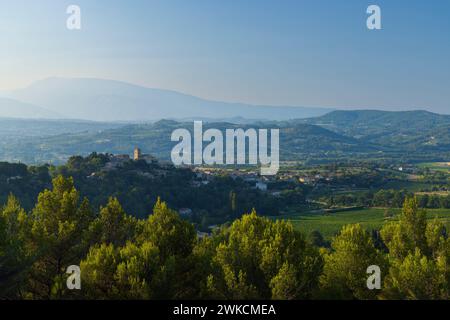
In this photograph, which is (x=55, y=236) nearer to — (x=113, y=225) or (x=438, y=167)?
(x=113, y=225)

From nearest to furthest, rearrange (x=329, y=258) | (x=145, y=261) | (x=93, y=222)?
(x=145, y=261) < (x=93, y=222) < (x=329, y=258)

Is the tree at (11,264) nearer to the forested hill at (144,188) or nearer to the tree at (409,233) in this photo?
the tree at (409,233)

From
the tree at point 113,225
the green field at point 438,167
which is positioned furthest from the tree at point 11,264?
the green field at point 438,167

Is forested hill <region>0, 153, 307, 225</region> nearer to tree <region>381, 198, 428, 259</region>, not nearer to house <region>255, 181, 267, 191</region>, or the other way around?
house <region>255, 181, 267, 191</region>

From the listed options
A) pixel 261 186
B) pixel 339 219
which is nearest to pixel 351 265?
pixel 339 219

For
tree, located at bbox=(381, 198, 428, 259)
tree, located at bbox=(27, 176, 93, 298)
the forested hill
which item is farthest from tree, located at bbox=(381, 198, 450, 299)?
the forested hill
